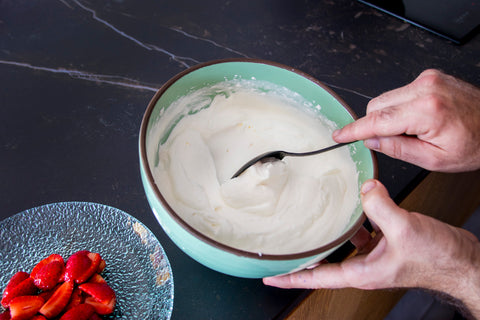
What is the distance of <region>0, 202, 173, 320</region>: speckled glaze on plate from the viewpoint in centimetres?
83

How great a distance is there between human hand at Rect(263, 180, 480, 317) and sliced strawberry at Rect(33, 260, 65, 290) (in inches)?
15.7

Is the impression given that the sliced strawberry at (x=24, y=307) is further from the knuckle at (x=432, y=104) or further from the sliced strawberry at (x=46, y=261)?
the knuckle at (x=432, y=104)

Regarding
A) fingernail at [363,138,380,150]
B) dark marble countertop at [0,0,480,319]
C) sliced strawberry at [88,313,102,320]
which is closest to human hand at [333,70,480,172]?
fingernail at [363,138,380,150]

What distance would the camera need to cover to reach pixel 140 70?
4.07ft

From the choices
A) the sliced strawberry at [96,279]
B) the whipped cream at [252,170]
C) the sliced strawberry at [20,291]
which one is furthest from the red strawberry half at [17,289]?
the whipped cream at [252,170]

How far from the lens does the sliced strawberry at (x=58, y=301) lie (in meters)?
0.77

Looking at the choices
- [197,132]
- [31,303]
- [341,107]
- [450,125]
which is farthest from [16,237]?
[450,125]

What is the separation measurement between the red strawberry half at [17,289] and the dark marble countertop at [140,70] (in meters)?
0.20

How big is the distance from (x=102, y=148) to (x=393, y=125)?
69 centimetres

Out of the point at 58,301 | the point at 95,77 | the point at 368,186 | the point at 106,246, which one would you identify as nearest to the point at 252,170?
the point at 368,186

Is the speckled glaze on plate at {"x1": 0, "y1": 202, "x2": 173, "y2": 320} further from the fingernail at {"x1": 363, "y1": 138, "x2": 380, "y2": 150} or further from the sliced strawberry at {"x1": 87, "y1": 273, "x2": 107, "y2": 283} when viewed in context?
the fingernail at {"x1": 363, "y1": 138, "x2": 380, "y2": 150}

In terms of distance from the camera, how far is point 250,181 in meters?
0.90

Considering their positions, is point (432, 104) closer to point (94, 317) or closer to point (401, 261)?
point (401, 261)

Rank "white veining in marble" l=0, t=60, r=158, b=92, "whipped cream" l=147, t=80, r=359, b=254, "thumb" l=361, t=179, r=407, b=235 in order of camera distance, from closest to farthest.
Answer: "thumb" l=361, t=179, r=407, b=235
"whipped cream" l=147, t=80, r=359, b=254
"white veining in marble" l=0, t=60, r=158, b=92
